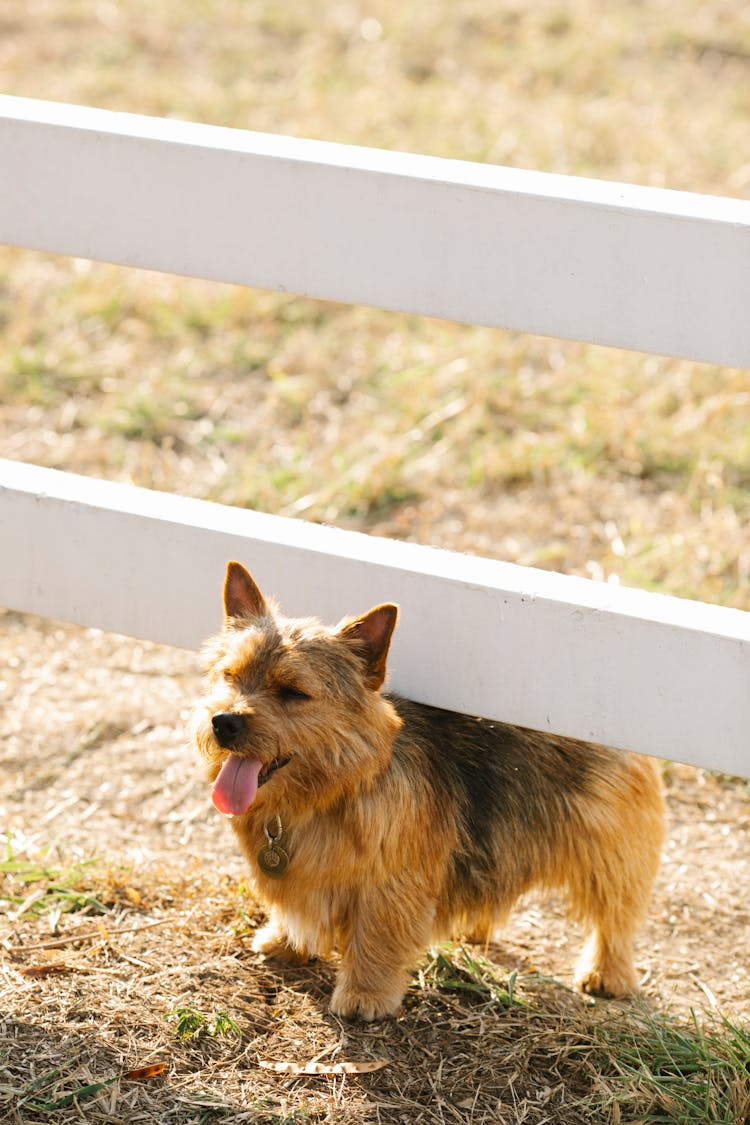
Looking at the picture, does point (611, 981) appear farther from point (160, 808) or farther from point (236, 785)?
point (160, 808)

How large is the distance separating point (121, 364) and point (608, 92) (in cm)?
380

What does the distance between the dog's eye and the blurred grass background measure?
207cm

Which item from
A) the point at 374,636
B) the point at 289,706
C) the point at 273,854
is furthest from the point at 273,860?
A: the point at 374,636

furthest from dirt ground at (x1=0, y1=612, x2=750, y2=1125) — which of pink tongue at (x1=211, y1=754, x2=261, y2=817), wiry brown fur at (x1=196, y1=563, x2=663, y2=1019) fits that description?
pink tongue at (x1=211, y1=754, x2=261, y2=817)

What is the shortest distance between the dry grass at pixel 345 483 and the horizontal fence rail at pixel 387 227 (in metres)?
1.41

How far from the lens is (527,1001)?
3.28 meters

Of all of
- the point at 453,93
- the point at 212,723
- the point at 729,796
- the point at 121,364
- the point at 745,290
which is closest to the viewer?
the point at 745,290

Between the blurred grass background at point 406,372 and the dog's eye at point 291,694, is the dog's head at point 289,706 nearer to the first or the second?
the dog's eye at point 291,694

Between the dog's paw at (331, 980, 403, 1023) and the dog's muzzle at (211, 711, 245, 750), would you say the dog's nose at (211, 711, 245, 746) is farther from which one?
the dog's paw at (331, 980, 403, 1023)

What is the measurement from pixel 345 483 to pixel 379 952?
238 cm

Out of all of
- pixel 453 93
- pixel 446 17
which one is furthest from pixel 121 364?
pixel 446 17

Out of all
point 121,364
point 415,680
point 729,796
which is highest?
point 121,364

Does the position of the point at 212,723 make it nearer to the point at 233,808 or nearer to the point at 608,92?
the point at 233,808

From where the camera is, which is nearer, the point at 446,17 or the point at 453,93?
the point at 453,93
